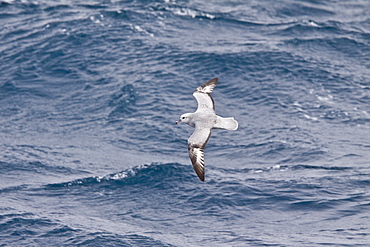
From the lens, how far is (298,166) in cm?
2850

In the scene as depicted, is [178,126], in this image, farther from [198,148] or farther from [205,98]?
[198,148]

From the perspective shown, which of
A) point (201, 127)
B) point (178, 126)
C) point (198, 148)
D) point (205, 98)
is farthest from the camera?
point (178, 126)

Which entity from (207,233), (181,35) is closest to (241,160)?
(207,233)

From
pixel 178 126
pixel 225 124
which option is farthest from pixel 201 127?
pixel 178 126

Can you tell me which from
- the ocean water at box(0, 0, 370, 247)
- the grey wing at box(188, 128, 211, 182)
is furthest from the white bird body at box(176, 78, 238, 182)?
the ocean water at box(0, 0, 370, 247)

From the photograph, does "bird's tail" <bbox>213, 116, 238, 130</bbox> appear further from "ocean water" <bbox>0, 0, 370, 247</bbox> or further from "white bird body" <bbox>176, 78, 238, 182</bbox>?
"ocean water" <bbox>0, 0, 370, 247</bbox>

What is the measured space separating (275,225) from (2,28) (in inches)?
835

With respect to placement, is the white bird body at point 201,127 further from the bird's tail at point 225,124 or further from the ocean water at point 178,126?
the ocean water at point 178,126

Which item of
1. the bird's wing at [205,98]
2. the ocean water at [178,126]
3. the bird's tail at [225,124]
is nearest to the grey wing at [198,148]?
the bird's tail at [225,124]

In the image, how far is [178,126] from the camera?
31.2 metres

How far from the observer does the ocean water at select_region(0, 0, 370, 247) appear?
82.5 feet

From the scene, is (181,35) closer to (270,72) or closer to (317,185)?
(270,72)

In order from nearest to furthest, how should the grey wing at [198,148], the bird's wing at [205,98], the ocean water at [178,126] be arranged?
the grey wing at [198,148]
the bird's wing at [205,98]
the ocean water at [178,126]

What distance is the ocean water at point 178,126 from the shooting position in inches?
990
